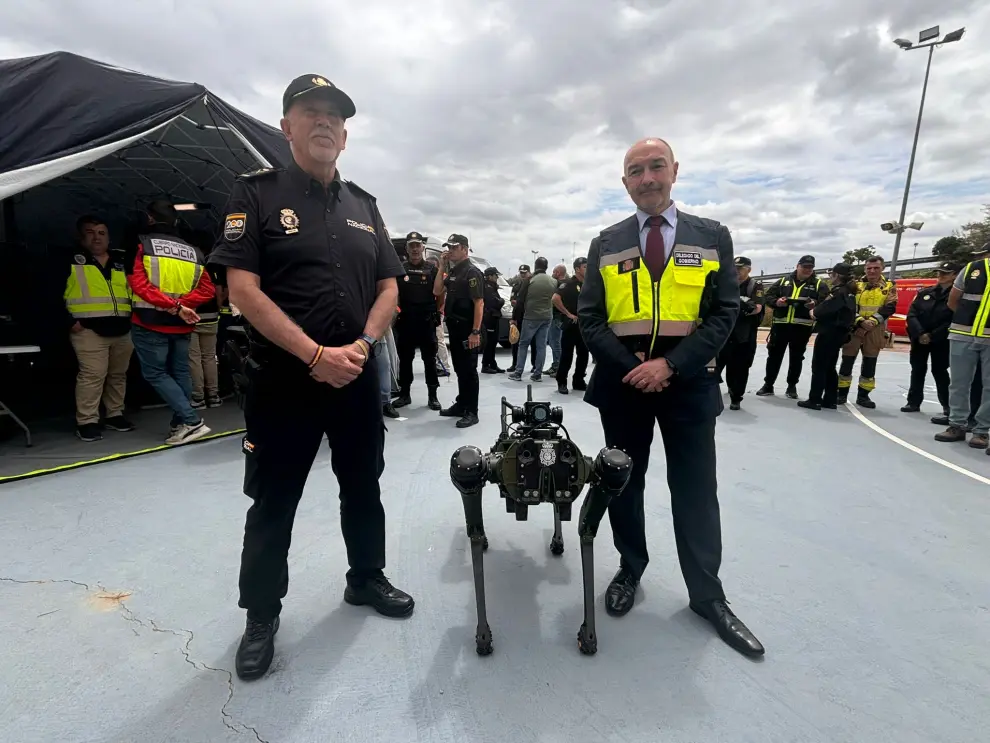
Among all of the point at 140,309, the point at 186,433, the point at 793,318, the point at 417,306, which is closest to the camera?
the point at 140,309

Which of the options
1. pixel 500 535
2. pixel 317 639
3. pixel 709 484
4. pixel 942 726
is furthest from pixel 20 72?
pixel 942 726

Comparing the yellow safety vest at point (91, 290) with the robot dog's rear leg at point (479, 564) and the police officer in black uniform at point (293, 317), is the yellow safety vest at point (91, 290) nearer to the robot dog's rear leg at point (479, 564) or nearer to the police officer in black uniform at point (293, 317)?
the police officer in black uniform at point (293, 317)

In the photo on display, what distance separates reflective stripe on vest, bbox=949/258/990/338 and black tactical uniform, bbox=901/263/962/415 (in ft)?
3.88

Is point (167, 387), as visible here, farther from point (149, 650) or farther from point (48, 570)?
point (149, 650)

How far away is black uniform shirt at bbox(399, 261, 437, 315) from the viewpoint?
4910 mm

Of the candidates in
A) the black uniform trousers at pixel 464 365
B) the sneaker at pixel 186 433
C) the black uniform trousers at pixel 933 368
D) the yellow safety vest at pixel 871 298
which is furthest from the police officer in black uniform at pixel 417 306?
the black uniform trousers at pixel 933 368

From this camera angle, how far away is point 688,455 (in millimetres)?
1894

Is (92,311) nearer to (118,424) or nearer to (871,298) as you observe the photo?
(118,424)

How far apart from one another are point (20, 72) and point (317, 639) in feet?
13.6

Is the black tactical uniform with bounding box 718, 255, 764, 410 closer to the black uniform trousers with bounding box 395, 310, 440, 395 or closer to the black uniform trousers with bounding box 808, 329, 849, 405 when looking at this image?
the black uniform trousers with bounding box 808, 329, 849, 405

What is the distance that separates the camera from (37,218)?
20.4 feet

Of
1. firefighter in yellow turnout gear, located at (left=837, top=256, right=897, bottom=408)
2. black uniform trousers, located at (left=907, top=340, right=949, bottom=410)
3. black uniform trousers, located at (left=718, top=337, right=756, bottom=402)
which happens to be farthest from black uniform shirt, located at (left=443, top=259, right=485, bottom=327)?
black uniform trousers, located at (left=907, top=340, right=949, bottom=410)

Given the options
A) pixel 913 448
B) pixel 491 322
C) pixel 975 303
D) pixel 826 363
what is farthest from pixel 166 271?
pixel 975 303

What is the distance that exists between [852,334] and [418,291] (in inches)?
218
